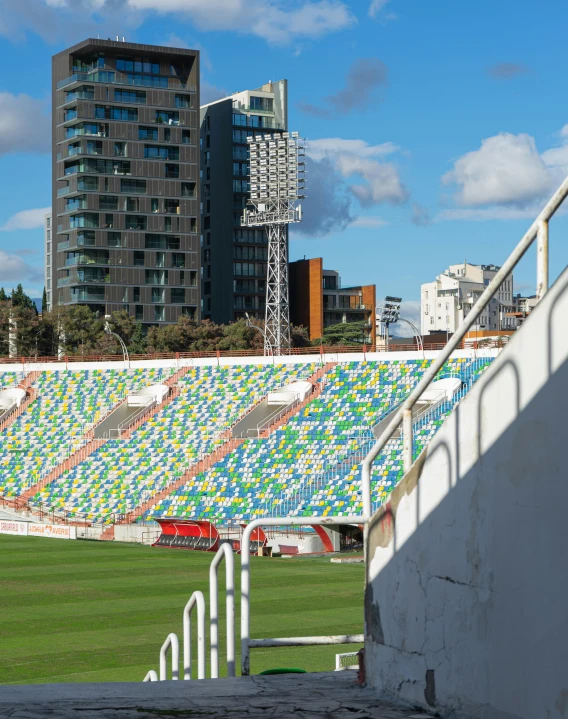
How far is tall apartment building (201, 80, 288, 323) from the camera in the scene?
4400 inches

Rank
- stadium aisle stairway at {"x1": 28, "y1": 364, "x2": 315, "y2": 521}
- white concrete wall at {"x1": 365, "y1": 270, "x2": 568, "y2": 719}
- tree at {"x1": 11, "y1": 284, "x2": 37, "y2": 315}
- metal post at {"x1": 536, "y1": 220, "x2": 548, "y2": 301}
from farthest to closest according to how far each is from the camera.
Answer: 1. tree at {"x1": 11, "y1": 284, "x2": 37, "y2": 315}
2. stadium aisle stairway at {"x1": 28, "y1": 364, "x2": 315, "y2": 521}
3. metal post at {"x1": 536, "y1": 220, "x2": 548, "y2": 301}
4. white concrete wall at {"x1": 365, "y1": 270, "x2": 568, "y2": 719}

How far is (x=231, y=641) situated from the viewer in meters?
6.92

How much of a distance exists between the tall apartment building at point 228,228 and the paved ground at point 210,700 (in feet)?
338

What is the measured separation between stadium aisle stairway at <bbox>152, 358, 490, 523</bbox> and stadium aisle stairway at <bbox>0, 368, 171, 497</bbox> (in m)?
7.76

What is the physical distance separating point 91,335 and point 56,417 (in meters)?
32.4

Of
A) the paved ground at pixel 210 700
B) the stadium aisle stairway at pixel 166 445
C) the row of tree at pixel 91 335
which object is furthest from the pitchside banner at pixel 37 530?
the row of tree at pixel 91 335

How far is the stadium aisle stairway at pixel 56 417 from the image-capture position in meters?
46.1

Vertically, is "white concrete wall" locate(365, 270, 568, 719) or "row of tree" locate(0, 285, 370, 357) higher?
"row of tree" locate(0, 285, 370, 357)

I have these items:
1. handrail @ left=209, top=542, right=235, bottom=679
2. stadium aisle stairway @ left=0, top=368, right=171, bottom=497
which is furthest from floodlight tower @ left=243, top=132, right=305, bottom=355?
handrail @ left=209, top=542, right=235, bottom=679

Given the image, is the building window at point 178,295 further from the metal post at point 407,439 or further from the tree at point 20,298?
the metal post at point 407,439

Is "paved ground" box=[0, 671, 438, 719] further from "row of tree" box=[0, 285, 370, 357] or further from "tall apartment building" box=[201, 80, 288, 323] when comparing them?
"tall apartment building" box=[201, 80, 288, 323]

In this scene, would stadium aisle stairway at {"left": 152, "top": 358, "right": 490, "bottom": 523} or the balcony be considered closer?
stadium aisle stairway at {"left": 152, "top": 358, "right": 490, "bottom": 523}

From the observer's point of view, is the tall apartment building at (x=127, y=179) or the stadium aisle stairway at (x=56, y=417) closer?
the stadium aisle stairway at (x=56, y=417)

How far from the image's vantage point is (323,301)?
365ft
